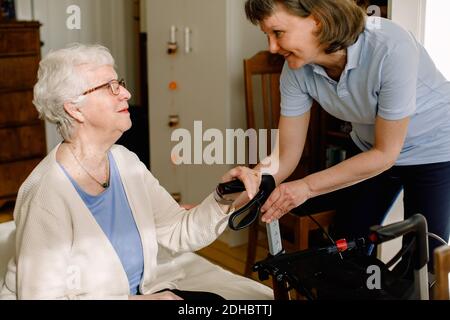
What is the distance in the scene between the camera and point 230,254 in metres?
3.16

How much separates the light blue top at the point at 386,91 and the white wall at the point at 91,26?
9.28ft

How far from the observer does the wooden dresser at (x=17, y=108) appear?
355 cm

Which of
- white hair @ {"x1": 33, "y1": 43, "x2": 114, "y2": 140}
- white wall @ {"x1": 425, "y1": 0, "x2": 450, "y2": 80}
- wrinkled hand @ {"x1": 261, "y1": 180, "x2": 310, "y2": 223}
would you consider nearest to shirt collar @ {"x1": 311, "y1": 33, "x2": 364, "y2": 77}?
wrinkled hand @ {"x1": 261, "y1": 180, "x2": 310, "y2": 223}

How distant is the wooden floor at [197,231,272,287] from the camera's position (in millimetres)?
2993

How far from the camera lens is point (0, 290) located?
58.2 inches

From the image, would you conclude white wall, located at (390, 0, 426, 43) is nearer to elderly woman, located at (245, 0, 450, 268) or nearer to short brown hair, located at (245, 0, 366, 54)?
elderly woman, located at (245, 0, 450, 268)

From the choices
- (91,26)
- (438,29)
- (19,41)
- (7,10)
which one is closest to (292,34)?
(438,29)

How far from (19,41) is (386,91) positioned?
266 cm

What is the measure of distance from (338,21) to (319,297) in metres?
0.67

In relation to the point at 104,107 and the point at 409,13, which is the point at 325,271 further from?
the point at 409,13
